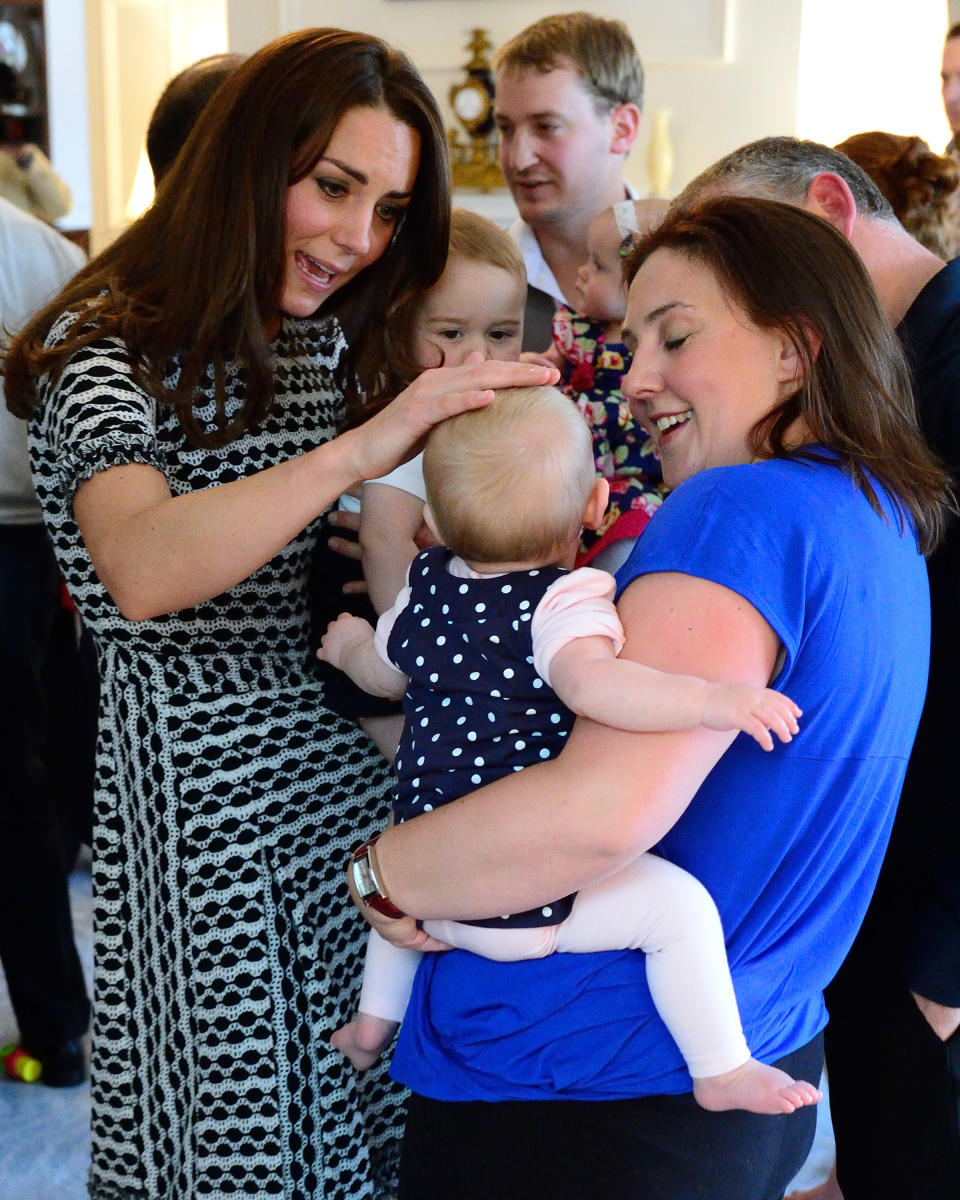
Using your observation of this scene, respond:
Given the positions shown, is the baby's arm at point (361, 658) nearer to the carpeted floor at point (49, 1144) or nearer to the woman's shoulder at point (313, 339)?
the woman's shoulder at point (313, 339)

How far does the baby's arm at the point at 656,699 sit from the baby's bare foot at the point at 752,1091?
0.29 meters

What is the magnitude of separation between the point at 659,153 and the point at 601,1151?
428 cm

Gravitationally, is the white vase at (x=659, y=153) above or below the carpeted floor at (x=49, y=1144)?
above

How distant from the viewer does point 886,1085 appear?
1.54 metres

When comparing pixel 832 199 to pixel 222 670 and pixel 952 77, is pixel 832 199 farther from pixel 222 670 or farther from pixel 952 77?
pixel 952 77

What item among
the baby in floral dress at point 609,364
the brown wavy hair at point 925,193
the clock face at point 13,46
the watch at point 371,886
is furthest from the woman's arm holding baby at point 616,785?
the clock face at point 13,46

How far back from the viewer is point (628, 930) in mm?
1117

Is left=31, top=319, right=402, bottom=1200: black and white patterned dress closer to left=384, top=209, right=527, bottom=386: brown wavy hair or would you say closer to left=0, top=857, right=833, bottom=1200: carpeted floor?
left=384, top=209, right=527, bottom=386: brown wavy hair

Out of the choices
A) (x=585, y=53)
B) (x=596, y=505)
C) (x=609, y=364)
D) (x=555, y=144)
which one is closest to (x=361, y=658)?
(x=596, y=505)

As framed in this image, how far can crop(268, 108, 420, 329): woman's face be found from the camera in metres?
1.60

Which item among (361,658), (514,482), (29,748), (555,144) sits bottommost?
(29,748)

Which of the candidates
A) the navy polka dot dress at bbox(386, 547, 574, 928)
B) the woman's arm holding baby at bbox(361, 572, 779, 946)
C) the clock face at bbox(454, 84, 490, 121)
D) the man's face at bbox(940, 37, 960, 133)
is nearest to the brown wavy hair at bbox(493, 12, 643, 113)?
the man's face at bbox(940, 37, 960, 133)

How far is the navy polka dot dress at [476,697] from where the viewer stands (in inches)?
46.3

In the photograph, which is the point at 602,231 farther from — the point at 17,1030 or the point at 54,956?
the point at 17,1030
